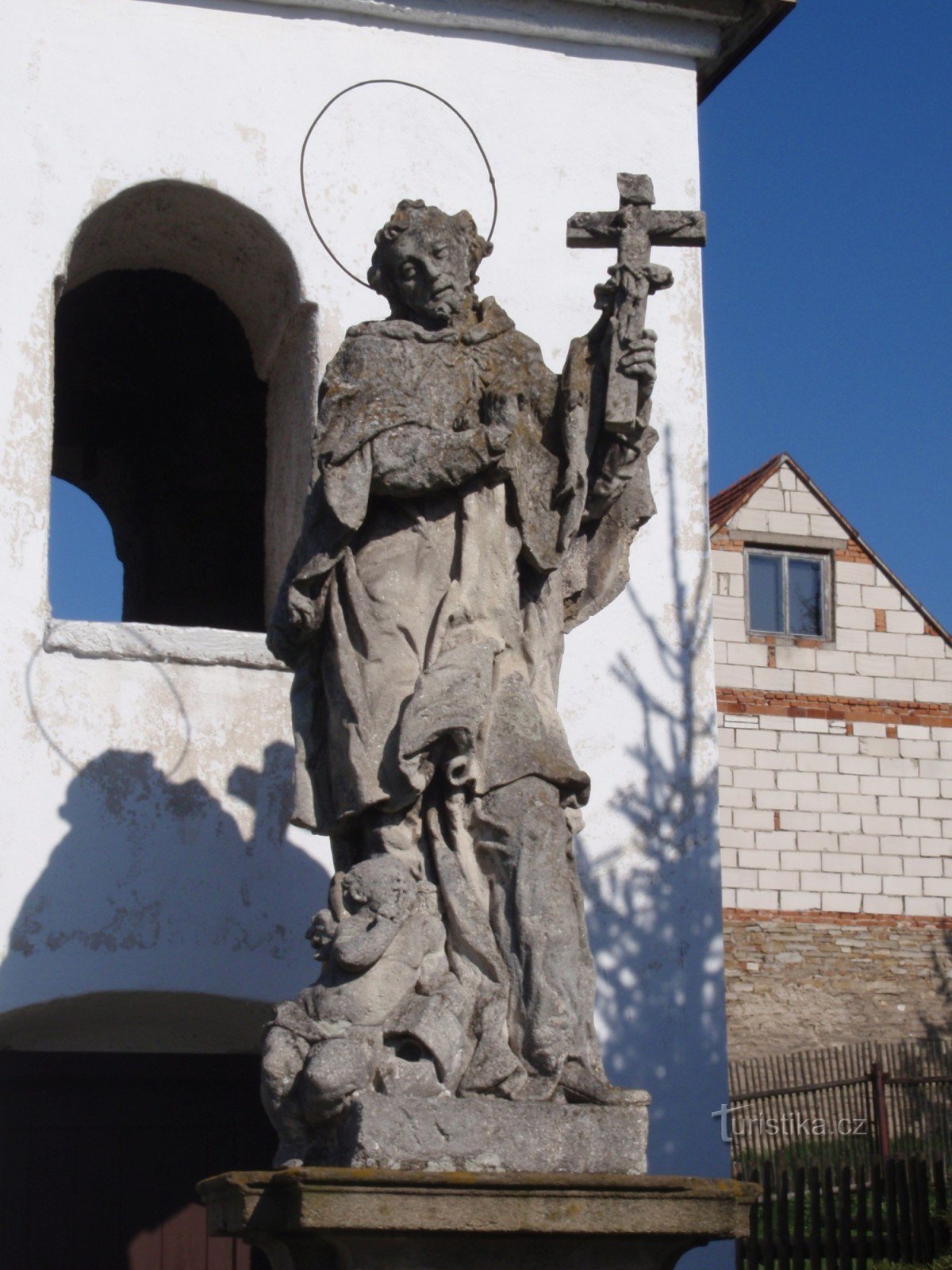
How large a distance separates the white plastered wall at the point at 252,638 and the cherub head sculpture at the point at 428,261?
248cm

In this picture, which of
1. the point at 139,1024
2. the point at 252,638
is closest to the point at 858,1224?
the point at 139,1024

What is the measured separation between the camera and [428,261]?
6000 mm

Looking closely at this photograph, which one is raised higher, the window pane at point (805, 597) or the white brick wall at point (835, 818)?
the window pane at point (805, 597)

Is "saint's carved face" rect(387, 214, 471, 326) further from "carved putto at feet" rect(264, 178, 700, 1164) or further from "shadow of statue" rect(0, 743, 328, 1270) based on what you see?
"shadow of statue" rect(0, 743, 328, 1270)

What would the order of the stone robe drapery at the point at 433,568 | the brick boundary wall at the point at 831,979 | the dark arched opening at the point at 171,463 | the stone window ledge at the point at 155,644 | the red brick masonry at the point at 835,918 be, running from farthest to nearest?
the red brick masonry at the point at 835,918 < the brick boundary wall at the point at 831,979 < the dark arched opening at the point at 171,463 < the stone window ledge at the point at 155,644 < the stone robe drapery at the point at 433,568

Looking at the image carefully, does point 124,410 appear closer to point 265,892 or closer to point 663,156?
point 663,156

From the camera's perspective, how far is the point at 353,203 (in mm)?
8812

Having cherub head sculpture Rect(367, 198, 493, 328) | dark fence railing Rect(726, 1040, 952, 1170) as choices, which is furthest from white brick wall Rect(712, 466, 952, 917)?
cherub head sculpture Rect(367, 198, 493, 328)

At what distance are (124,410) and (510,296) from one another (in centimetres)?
404

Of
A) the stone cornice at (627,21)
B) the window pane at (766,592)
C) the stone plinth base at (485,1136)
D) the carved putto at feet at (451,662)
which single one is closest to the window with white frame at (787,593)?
the window pane at (766,592)

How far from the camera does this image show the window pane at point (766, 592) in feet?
61.2

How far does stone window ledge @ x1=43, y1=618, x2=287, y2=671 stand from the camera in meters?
8.10

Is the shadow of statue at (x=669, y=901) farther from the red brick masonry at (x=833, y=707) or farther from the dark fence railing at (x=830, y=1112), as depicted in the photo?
the red brick masonry at (x=833, y=707)

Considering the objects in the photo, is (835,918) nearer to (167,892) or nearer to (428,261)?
(167,892)
